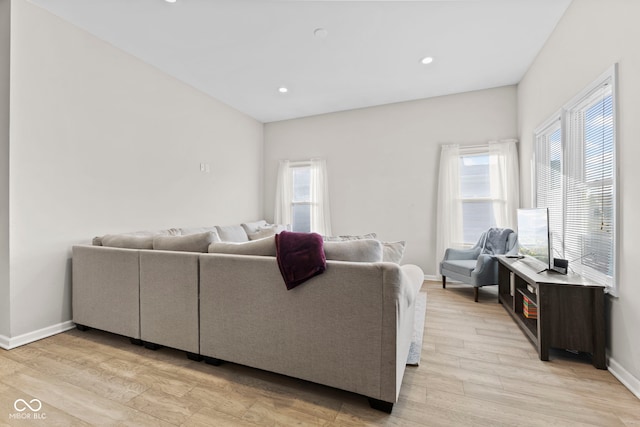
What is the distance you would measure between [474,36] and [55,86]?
4132 millimetres

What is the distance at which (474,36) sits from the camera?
2.89 m

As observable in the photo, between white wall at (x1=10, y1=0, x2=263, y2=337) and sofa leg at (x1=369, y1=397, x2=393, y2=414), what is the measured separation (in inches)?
115

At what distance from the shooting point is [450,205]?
4301 millimetres

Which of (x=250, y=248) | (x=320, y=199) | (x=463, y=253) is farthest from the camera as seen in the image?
(x=320, y=199)

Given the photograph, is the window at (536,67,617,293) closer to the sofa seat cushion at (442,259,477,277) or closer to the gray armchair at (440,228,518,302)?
the gray armchair at (440,228,518,302)

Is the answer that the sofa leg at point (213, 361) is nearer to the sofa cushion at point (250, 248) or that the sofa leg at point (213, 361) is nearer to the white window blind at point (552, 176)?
the sofa cushion at point (250, 248)

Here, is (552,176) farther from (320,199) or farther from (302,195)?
(302,195)

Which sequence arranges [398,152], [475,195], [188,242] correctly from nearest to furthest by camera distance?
[188,242], [475,195], [398,152]

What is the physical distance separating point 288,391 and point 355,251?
0.94 m

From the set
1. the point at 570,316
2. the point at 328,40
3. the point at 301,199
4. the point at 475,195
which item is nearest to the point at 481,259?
the point at 475,195

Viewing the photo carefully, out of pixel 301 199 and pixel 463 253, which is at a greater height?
pixel 301 199

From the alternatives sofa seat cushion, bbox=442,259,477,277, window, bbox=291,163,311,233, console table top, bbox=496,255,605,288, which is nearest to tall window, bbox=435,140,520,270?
sofa seat cushion, bbox=442,259,477,277

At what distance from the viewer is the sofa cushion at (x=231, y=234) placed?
3.91 meters

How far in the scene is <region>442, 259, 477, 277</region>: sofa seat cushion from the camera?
11.5 ft
